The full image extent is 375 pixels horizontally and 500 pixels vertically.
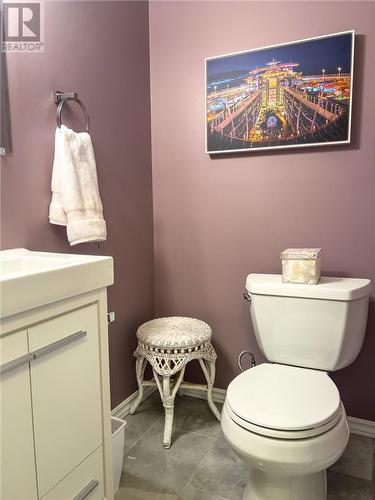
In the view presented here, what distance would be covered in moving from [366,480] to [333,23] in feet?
6.15

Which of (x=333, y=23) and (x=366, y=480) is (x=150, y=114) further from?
(x=366, y=480)

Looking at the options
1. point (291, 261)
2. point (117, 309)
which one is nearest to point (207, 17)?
point (291, 261)

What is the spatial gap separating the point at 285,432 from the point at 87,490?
0.60m

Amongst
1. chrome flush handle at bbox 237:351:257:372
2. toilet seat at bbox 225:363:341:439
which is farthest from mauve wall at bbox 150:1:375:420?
toilet seat at bbox 225:363:341:439

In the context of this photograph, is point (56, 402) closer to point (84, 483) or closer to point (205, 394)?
point (84, 483)

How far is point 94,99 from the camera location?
157 centimetres

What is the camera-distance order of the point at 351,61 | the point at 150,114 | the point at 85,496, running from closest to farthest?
the point at 85,496 < the point at 351,61 < the point at 150,114

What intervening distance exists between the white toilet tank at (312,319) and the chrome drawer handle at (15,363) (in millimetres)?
946

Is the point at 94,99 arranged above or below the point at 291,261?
above

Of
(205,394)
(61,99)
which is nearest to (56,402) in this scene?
(61,99)

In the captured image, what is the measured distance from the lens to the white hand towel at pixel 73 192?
1325 mm

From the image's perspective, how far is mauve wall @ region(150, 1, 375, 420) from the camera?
156 cm

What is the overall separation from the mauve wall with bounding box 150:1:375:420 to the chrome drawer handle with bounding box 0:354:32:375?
3.94 feet

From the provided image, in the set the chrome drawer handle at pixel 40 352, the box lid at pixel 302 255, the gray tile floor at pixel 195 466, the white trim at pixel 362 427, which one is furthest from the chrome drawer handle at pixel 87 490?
the white trim at pixel 362 427
